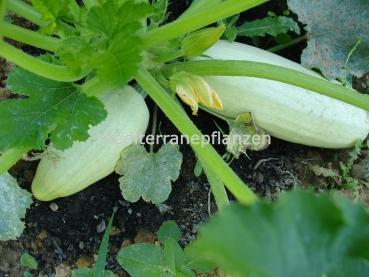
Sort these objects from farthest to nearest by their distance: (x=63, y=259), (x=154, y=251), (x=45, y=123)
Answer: (x=63, y=259), (x=154, y=251), (x=45, y=123)

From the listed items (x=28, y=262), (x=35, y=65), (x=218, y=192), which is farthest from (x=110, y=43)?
(x=28, y=262)

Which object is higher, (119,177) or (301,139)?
(119,177)

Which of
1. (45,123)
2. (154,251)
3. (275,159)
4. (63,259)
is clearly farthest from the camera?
(275,159)

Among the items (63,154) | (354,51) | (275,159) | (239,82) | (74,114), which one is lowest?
(275,159)

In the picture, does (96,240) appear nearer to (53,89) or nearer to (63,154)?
(63,154)

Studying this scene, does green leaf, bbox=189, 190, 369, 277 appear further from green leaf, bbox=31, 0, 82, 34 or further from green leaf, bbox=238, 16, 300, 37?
green leaf, bbox=238, 16, 300, 37

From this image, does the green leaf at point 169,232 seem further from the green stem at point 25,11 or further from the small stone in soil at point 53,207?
the green stem at point 25,11

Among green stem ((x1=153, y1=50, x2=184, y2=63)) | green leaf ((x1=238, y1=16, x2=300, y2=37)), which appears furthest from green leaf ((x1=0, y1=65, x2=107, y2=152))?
green leaf ((x1=238, y1=16, x2=300, y2=37))

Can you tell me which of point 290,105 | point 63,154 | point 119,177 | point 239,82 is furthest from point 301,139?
point 63,154
